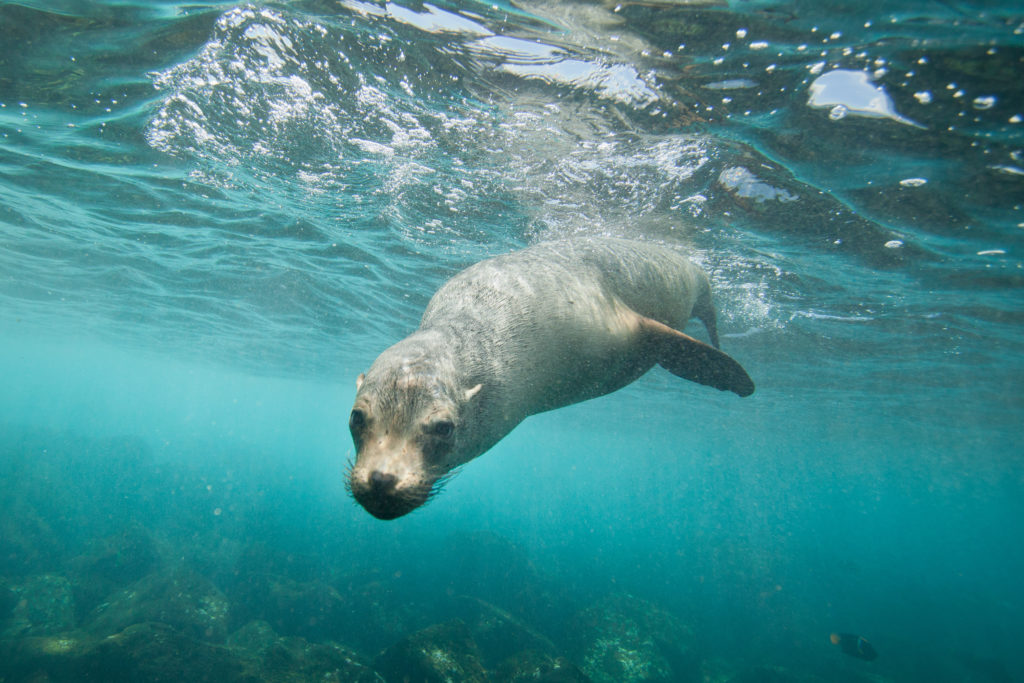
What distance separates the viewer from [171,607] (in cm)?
1131

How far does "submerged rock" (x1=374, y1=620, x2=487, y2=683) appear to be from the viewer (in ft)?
26.7

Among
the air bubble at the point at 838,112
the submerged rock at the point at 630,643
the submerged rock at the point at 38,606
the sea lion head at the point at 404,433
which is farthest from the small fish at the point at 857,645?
the submerged rock at the point at 38,606

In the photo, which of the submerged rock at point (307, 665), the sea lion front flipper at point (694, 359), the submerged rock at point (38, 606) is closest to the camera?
the sea lion front flipper at point (694, 359)

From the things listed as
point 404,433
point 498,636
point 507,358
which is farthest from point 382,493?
point 498,636

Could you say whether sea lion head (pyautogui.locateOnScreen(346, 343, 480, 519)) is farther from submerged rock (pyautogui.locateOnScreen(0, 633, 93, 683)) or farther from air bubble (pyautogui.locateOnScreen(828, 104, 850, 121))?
submerged rock (pyautogui.locateOnScreen(0, 633, 93, 683))

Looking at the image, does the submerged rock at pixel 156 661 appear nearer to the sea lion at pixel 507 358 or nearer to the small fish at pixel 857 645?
the sea lion at pixel 507 358

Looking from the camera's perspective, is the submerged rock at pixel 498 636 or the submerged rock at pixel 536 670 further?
the submerged rock at pixel 498 636

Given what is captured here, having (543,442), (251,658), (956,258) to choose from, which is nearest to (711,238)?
(956,258)

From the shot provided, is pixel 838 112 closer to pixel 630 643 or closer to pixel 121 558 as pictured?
pixel 630 643

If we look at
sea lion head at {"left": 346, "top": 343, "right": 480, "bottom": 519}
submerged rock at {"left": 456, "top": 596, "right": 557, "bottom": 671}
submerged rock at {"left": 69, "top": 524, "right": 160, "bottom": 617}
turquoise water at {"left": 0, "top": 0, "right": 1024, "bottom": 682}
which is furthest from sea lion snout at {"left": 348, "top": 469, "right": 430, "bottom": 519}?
submerged rock at {"left": 69, "top": 524, "right": 160, "bottom": 617}

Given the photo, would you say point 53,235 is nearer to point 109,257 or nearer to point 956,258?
point 109,257

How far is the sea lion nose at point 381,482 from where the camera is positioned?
5.96 feet

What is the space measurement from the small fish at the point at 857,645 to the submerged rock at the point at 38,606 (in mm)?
18403

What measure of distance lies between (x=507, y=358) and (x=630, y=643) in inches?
594
